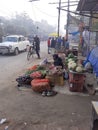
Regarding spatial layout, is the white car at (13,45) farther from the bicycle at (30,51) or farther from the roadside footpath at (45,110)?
the roadside footpath at (45,110)

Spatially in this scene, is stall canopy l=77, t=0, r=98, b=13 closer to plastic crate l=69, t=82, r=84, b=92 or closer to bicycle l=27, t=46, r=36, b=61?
plastic crate l=69, t=82, r=84, b=92

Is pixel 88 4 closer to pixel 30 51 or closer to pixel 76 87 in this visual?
pixel 76 87

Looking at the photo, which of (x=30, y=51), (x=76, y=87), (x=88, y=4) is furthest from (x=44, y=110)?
(x=30, y=51)

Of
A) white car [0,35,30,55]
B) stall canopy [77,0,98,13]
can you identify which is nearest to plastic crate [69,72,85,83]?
stall canopy [77,0,98,13]

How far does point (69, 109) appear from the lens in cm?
696

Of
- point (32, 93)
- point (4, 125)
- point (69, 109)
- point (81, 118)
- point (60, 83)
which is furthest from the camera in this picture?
point (60, 83)

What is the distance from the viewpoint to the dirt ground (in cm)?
591

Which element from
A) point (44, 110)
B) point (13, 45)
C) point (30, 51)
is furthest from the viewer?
point (13, 45)

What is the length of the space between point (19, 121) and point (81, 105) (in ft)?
7.04

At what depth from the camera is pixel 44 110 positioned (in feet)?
22.6

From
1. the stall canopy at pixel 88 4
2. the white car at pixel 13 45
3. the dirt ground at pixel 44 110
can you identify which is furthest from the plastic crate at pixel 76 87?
the white car at pixel 13 45

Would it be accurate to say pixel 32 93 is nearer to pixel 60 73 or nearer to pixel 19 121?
pixel 60 73

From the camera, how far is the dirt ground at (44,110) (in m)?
5.91

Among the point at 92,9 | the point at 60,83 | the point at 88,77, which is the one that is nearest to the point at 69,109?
the point at 60,83
